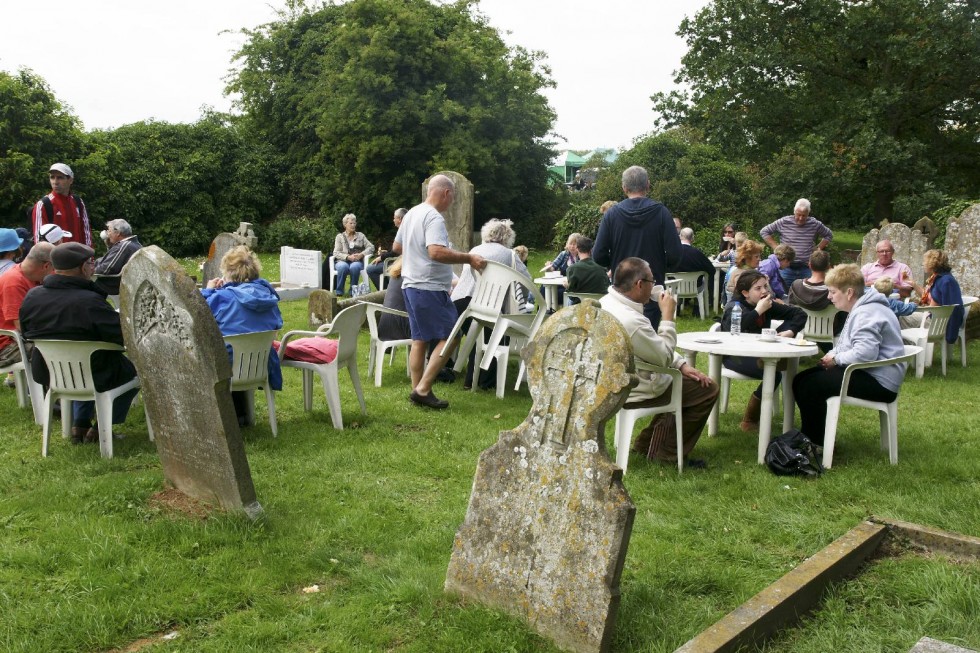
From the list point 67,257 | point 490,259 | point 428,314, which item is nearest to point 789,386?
point 428,314

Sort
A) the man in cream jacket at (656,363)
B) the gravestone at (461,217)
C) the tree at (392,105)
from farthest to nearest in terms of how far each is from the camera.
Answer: the tree at (392,105), the gravestone at (461,217), the man in cream jacket at (656,363)

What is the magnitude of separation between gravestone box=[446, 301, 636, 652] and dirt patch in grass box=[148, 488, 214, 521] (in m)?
1.82

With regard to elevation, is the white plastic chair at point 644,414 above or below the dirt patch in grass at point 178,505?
above

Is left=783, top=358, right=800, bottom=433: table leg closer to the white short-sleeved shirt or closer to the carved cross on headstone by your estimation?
the white short-sleeved shirt

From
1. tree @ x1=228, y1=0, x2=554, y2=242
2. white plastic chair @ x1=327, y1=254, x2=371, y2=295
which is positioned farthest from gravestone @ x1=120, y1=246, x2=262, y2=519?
tree @ x1=228, y1=0, x2=554, y2=242

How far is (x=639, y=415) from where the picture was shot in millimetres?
5586

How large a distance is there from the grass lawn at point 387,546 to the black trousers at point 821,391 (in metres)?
0.33

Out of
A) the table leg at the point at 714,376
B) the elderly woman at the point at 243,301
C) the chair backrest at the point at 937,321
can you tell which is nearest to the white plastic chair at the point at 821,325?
the chair backrest at the point at 937,321

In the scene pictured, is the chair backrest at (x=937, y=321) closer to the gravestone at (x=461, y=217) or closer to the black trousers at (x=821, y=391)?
the black trousers at (x=821, y=391)

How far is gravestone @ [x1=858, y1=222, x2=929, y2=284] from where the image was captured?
1351 cm

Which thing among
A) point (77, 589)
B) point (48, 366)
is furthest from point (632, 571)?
point (48, 366)

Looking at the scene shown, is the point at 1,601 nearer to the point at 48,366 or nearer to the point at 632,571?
the point at 48,366

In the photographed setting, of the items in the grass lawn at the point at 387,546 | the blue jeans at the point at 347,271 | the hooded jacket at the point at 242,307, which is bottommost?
the grass lawn at the point at 387,546

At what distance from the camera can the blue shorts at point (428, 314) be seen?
7.47 meters
